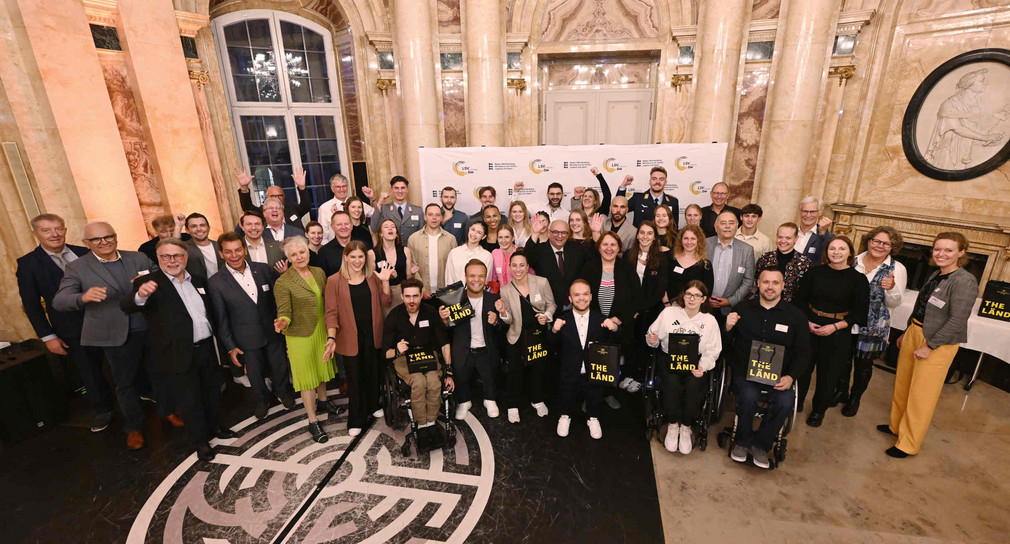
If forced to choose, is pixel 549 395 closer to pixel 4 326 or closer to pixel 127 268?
pixel 127 268

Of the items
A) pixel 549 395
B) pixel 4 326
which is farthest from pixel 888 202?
pixel 4 326

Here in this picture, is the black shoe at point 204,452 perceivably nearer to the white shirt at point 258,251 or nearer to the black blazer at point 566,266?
the white shirt at point 258,251

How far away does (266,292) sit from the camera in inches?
152

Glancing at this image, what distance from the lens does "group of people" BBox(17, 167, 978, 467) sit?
3.49 meters

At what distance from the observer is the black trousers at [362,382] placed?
386cm

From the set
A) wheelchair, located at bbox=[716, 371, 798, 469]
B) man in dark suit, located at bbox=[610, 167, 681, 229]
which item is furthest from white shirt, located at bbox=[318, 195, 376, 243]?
wheelchair, located at bbox=[716, 371, 798, 469]

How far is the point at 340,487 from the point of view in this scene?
3416 mm

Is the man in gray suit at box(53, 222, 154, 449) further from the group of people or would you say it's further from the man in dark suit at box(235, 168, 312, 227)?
the man in dark suit at box(235, 168, 312, 227)

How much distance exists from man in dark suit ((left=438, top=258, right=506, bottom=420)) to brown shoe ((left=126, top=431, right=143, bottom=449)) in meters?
2.83

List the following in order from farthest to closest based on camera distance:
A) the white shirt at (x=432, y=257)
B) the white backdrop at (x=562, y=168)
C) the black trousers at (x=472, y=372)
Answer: the white backdrop at (x=562, y=168), the white shirt at (x=432, y=257), the black trousers at (x=472, y=372)

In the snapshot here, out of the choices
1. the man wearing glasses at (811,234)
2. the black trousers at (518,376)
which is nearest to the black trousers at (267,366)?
the black trousers at (518,376)

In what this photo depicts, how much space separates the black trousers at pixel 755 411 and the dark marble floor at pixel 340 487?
2.66 feet

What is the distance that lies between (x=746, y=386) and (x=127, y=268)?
5.26m

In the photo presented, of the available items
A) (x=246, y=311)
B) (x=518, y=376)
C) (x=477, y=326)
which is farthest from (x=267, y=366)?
(x=518, y=376)
